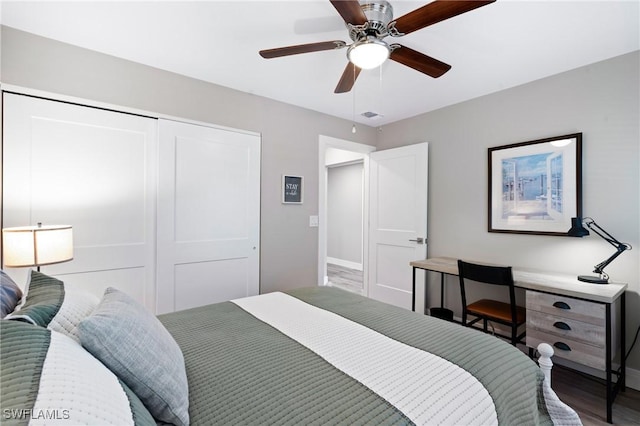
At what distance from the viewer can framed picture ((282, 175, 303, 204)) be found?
3246 millimetres

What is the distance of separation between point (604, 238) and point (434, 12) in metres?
2.00

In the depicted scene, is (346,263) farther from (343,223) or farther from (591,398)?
(591,398)

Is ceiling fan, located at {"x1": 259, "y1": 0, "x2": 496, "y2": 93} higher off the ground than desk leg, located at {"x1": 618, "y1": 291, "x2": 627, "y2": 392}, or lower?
higher

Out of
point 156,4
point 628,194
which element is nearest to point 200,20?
point 156,4

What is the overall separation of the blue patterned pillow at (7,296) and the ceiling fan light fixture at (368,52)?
6.08 ft

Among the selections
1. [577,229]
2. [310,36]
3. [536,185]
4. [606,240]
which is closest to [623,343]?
[606,240]

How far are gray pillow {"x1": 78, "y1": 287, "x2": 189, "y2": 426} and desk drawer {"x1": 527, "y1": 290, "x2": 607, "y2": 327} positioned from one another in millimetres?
2332

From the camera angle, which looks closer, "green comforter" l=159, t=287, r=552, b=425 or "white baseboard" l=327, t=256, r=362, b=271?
"green comforter" l=159, t=287, r=552, b=425

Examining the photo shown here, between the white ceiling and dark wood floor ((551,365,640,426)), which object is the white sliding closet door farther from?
dark wood floor ((551,365,640,426))

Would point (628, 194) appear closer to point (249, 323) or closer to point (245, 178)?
point (249, 323)

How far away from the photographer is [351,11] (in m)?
1.43

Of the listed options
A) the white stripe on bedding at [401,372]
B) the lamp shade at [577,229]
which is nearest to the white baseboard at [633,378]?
the lamp shade at [577,229]

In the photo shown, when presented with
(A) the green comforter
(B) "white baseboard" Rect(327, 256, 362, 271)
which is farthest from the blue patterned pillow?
(B) "white baseboard" Rect(327, 256, 362, 271)

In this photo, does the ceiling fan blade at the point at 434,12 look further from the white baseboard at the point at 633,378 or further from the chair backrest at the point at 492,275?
the white baseboard at the point at 633,378
